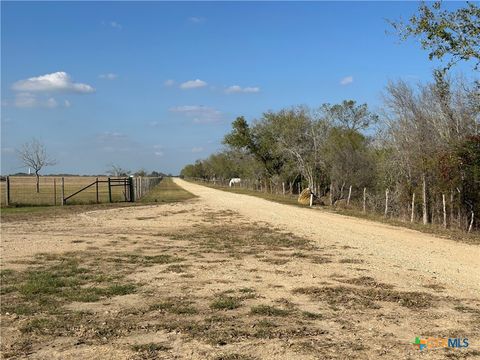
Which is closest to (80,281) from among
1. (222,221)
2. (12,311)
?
(12,311)

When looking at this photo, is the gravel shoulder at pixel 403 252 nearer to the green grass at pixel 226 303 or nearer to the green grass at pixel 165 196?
the green grass at pixel 226 303

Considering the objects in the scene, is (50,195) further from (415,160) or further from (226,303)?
(226,303)

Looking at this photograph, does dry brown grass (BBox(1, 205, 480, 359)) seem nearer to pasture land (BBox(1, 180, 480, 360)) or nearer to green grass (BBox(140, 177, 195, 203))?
pasture land (BBox(1, 180, 480, 360))

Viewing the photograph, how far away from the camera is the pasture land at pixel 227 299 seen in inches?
210

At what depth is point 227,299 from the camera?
24.2 feet

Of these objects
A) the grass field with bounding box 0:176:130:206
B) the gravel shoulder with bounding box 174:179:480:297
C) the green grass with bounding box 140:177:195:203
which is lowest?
the gravel shoulder with bounding box 174:179:480:297

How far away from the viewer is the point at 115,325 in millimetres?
6090

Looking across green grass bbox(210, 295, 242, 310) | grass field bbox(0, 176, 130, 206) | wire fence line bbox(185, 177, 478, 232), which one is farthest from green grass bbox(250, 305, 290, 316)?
grass field bbox(0, 176, 130, 206)

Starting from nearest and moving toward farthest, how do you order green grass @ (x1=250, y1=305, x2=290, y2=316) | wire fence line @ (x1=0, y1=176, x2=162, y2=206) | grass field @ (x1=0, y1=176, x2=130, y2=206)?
green grass @ (x1=250, y1=305, x2=290, y2=316), wire fence line @ (x1=0, y1=176, x2=162, y2=206), grass field @ (x1=0, y1=176, x2=130, y2=206)

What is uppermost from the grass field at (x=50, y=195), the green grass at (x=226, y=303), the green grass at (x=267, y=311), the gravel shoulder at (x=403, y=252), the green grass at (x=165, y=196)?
the grass field at (x=50, y=195)

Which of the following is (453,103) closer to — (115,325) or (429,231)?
(429,231)

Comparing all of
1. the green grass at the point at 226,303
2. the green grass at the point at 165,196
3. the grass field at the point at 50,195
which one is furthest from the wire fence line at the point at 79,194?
the green grass at the point at 226,303

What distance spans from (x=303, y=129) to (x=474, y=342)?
46.1 metres

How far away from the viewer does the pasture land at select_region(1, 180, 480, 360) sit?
533 centimetres
